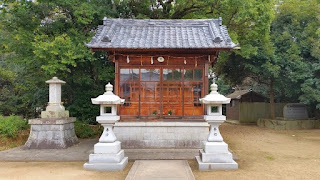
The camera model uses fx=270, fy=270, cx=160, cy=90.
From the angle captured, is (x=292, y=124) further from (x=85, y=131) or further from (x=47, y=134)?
(x=47, y=134)

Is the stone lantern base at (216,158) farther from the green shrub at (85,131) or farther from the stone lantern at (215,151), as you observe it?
the green shrub at (85,131)

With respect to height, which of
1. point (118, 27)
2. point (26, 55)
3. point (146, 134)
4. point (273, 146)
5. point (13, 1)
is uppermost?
point (13, 1)

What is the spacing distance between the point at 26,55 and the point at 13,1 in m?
2.56

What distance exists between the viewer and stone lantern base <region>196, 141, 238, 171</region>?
7.92 m

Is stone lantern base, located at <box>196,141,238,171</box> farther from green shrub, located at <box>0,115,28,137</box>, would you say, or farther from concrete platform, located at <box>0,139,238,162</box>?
green shrub, located at <box>0,115,28,137</box>

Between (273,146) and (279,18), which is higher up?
(279,18)

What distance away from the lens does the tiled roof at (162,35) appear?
9914 millimetres

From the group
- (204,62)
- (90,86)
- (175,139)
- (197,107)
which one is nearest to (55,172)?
(175,139)

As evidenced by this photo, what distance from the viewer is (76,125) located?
14.4 metres

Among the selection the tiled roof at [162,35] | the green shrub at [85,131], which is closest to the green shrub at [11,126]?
the green shrub at [85,131]

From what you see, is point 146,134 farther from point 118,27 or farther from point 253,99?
point 253,99

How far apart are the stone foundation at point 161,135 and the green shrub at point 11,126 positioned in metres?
5.43

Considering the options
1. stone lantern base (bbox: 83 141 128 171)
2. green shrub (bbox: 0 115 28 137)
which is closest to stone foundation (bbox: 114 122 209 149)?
stone lantern base (bbox: 83 141 128 171)

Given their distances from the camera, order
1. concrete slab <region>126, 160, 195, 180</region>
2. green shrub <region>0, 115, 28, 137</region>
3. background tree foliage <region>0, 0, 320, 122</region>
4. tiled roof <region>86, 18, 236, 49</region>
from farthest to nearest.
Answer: background tree foliage <region>0, 0, 320, 122</region>, green shrub <region>0, 115, 28, 137</region>, tiled roof <region>86, 18, 236, 49</region>, concrete slab <region>126, 160, 195, 180</region>
